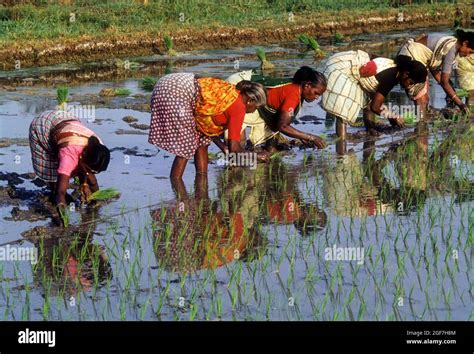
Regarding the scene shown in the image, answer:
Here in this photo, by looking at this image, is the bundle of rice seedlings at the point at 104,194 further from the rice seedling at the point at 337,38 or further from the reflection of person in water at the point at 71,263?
the rice seedling at the point at 337,38

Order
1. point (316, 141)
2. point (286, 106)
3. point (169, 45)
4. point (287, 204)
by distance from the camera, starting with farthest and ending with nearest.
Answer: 1. point (169, 45)
2. point (316, 141)
3. point (286, 106)
4. point (287, 204)

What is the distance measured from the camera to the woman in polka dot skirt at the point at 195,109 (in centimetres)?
799

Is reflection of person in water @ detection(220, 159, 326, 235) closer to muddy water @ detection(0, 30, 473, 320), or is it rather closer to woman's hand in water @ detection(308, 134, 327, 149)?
muddy water @ detection(0, 30, 473, 320)

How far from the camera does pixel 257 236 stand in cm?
716

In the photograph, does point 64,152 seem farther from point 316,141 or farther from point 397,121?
point 397,121

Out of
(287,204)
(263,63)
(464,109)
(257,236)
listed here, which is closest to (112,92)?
(263,63)

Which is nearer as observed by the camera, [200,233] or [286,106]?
[200,233]

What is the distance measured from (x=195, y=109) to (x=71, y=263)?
6.57 feet

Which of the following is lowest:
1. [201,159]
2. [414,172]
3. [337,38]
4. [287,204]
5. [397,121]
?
[287,204]

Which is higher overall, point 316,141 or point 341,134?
point 341,134

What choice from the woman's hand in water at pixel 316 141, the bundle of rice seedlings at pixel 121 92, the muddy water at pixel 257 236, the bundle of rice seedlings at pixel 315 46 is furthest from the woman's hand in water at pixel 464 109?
the bundle of rice seedlings at pixel 315 46

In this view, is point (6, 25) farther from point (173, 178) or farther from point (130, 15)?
point (173, 178)

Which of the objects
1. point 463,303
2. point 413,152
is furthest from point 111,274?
point 413,152

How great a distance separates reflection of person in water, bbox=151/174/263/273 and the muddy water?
0.06 ft
